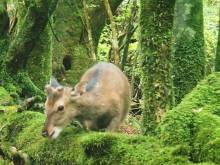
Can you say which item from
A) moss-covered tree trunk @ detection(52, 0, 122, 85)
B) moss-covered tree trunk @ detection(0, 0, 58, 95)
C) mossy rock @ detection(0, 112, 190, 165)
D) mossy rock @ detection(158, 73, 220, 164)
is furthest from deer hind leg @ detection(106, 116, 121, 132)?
moss-covered tree trunk @ detection(52, 0, 122, 85)

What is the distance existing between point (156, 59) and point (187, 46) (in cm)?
402

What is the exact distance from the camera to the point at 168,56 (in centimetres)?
764

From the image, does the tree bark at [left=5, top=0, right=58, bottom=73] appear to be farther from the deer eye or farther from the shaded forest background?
the deer eye

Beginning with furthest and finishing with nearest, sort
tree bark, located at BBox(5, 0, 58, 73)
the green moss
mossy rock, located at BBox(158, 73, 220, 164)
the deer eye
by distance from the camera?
the green moss → tree bark, located at BBox(5, 0, 58, 73) → the deer eye → mossy rock, located at BBox(158, 73, 220, 164)

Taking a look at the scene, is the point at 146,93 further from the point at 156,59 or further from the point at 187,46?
the point at 187,46

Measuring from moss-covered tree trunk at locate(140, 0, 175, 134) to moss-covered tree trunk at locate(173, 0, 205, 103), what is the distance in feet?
12.3

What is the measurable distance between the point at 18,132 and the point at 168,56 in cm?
289

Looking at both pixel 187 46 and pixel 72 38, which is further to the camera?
pixel 72 38

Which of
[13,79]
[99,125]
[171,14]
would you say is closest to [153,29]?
[171,14]

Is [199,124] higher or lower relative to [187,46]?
lower

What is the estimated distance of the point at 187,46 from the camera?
11.4 metres

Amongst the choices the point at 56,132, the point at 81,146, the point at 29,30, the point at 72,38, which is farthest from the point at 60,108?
the point at 72,38

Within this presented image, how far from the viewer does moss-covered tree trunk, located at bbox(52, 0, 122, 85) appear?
17016 mm

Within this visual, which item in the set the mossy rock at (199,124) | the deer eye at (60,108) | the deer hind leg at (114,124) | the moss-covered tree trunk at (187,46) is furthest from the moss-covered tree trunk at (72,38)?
the mossy rock at (199,124)
